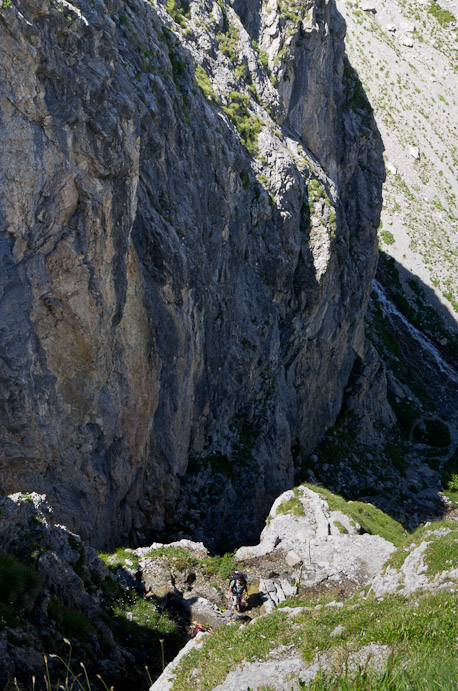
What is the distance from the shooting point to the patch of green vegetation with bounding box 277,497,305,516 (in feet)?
83.5

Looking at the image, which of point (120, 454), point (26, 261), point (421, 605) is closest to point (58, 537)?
point (120, 454)

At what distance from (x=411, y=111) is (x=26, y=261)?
98165 mm

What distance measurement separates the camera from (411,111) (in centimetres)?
9750

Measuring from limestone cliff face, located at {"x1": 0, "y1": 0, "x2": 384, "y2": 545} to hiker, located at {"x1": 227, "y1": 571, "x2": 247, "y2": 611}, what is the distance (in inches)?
179

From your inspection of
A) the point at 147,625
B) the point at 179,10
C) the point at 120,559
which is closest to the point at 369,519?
the point at 120,559

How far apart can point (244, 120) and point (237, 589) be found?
83.0ft

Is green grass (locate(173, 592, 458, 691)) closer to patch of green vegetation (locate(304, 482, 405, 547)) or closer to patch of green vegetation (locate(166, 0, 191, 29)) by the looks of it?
patch of green vegetation (locate(304, 482, 405, 547))

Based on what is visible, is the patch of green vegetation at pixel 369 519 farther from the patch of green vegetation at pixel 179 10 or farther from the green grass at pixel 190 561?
the patch of green vegetation at pixel 179 10

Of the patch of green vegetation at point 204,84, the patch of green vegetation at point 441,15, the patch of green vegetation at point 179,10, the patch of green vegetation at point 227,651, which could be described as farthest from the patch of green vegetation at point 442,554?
the patch of green vegetation at point 441,15

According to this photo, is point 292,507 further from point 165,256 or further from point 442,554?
point 165,256

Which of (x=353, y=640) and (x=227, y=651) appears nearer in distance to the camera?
(x=353, y=640)

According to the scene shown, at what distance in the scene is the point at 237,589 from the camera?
18172mm

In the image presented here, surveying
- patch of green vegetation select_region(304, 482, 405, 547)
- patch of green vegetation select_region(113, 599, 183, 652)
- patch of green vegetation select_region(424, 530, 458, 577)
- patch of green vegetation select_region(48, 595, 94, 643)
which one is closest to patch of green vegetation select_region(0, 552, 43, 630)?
patch of green vegetation select_region(48, 595, 94, 643)

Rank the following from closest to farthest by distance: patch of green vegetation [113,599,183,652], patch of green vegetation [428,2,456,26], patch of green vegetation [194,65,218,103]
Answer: patch of green vegetation [113,599,183,652]
patch of green vegetation [194,65,218,103]
patch of green vegetation [428,2,456,26]
